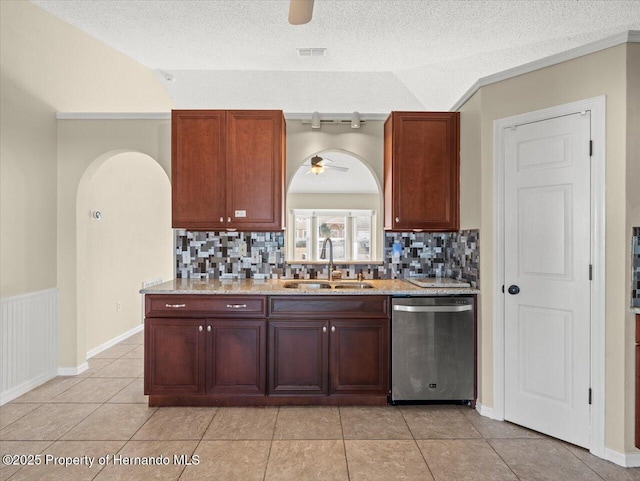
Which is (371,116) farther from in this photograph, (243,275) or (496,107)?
(243,275)

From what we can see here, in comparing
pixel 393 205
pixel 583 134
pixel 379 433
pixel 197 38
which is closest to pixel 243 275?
pixel 393 205

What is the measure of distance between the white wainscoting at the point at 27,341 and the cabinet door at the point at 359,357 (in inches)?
102

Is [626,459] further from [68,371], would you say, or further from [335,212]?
[335,212]

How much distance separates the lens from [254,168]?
11.0 feet

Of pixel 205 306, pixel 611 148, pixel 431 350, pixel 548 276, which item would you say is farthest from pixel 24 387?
pixel 611 148

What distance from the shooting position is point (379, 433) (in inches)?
105

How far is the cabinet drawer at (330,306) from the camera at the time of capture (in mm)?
3047

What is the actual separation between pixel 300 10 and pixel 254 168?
1.39m

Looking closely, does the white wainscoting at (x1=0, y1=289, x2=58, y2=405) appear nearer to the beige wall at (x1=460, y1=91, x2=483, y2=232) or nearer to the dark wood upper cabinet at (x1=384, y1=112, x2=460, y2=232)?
the dark wood upper cabinet at (x1=384, y1=112, x2=460, y2=232)

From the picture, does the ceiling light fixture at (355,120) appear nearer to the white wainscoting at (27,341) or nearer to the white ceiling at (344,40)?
the white ceiling at (344,40)

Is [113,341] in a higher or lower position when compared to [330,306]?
lower

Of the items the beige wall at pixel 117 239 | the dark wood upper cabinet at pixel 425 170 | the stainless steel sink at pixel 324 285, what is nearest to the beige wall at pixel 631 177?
the dark wood upper cabinet at pixel 425 170

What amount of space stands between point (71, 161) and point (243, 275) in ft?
6.45

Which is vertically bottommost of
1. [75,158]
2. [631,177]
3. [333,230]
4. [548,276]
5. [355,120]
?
[548,276]
